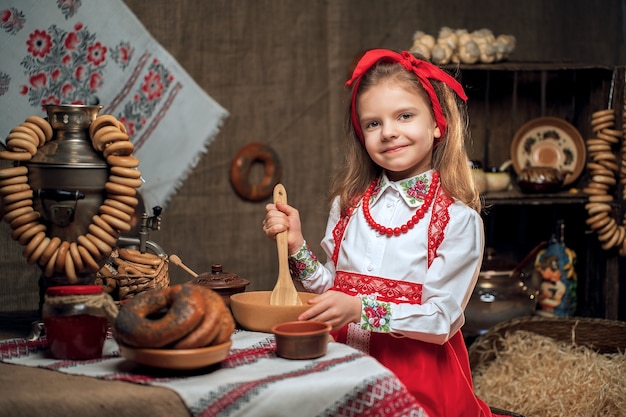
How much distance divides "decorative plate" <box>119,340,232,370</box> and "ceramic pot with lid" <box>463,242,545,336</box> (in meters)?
2.65

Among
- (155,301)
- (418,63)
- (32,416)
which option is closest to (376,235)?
(418,63)

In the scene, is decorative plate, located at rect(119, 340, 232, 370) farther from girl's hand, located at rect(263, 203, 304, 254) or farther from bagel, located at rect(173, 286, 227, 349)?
A: girl's hand, located at rect(263, 203, 304, 254)

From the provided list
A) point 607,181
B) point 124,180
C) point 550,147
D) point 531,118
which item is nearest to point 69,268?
point 124,180

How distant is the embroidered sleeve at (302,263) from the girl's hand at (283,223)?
2 cm

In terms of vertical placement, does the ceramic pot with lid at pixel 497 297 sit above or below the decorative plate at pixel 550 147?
below

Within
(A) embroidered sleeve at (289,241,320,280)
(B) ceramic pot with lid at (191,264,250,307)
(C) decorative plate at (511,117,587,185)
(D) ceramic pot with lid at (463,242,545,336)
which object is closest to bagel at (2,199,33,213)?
(B) ceramic pot with lid at (191,264,250,307)

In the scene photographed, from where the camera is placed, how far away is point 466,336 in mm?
4008

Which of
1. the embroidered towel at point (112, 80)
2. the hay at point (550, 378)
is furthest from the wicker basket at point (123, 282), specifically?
the hay at point (550, 378)

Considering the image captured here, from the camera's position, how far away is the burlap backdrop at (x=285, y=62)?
403cm

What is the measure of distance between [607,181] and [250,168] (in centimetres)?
185

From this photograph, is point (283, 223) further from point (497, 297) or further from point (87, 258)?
point (497, 297)

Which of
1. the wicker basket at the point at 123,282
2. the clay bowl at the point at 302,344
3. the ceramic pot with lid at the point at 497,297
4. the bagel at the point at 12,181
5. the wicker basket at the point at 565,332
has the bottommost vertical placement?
the wicker basket at the point at 565,332

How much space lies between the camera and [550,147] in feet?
14.3

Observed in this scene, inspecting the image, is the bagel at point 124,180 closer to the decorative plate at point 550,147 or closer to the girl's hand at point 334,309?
the girl's hand at point 334,309
